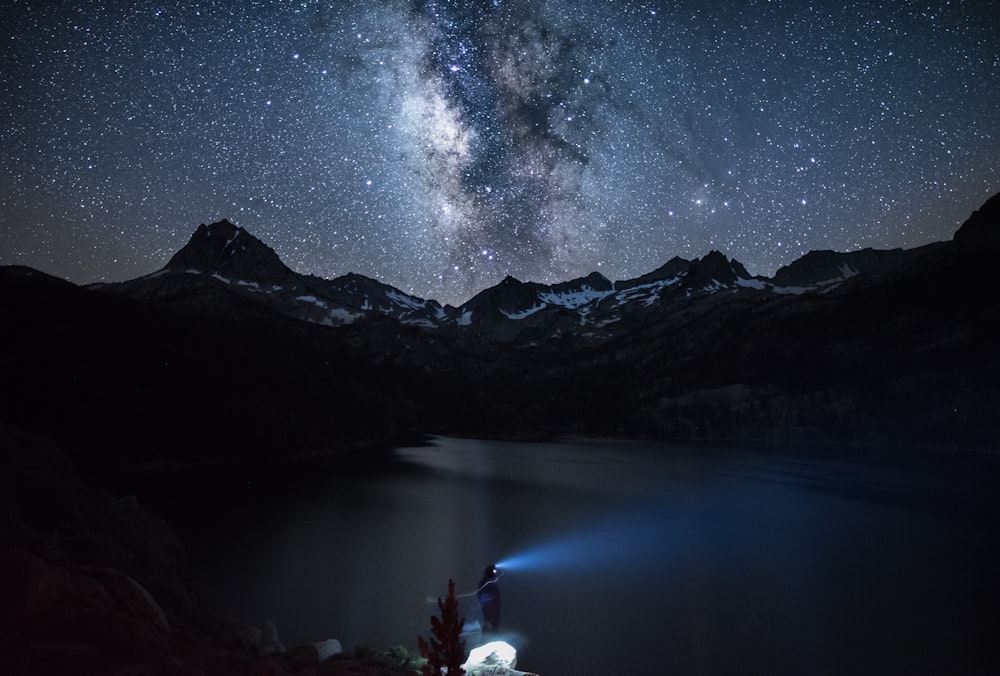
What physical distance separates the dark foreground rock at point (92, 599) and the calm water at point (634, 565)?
8.24 m

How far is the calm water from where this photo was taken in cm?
2477

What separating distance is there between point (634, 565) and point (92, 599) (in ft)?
116

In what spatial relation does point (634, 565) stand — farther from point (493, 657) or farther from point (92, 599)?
point (92, 599)

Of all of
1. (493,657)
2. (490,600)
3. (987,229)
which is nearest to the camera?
(493,657)

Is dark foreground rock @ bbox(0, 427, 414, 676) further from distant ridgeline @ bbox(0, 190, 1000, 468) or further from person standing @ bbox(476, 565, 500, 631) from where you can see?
distant ridgeline @ bbox(0, 190, 1000, 468)

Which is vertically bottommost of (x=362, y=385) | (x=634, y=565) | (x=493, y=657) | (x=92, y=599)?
(x=634, y=565)

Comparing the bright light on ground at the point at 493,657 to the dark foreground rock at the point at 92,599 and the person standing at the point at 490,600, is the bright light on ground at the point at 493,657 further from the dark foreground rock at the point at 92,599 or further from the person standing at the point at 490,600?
the person standing at the point at 490,600

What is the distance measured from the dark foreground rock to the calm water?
27.0ft

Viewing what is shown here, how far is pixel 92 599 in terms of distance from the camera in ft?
38.7

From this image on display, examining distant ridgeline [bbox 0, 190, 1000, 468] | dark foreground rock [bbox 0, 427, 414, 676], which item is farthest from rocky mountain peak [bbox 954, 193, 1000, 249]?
dark foreground rock [bbox 0, 427, 414, 676]

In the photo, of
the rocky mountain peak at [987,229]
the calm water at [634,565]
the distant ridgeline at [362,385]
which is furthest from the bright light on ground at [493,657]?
the rocky mountain peak at [987,229]

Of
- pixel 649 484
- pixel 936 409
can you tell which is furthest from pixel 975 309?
pixel 649 484

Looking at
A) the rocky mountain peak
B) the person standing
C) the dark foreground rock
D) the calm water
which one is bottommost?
the calm water

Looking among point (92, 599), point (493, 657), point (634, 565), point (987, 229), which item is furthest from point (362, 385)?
point (987, 229)
